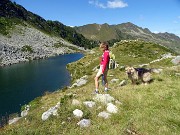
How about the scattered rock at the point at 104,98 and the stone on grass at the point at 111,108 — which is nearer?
the stone on grass at the point at 111,108

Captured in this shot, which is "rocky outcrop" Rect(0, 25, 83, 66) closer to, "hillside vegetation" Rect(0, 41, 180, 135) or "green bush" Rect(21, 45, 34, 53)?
"green bush" Rect(21, 45, 34, 53)

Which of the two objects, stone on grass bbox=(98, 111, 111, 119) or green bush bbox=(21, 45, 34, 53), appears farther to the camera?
green bush bbox=(21, 45, 34, 53)

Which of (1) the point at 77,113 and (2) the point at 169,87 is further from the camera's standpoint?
(2) the point at 169,87

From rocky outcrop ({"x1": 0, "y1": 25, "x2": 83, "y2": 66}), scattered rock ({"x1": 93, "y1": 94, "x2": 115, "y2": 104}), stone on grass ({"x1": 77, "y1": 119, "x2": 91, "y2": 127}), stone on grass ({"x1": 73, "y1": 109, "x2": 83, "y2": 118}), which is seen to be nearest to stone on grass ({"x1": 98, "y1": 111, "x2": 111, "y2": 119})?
stone on grass ({"x1": 77, "y1": 119, "x2": 91, "y2": 127})

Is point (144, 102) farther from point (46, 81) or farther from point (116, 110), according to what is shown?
point (46, 81)

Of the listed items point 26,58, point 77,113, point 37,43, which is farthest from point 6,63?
point 77,113

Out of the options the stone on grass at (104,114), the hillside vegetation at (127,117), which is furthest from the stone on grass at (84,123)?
the stone on grass at (104,114)

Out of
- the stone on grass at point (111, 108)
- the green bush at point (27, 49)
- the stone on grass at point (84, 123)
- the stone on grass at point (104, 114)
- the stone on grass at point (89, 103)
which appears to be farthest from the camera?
the green bush at point (27, 49)

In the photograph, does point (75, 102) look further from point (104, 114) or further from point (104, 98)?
point (104, 114)

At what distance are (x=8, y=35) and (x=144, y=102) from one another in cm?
15940

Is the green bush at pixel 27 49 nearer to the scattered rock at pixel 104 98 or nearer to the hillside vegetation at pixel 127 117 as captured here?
the hillside vegetation at pixel 127 117

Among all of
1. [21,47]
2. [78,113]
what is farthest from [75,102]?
[21,47]

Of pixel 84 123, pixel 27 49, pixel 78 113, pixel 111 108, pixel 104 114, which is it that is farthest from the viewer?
pixel 27 49

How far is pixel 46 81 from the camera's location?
6962 cm
